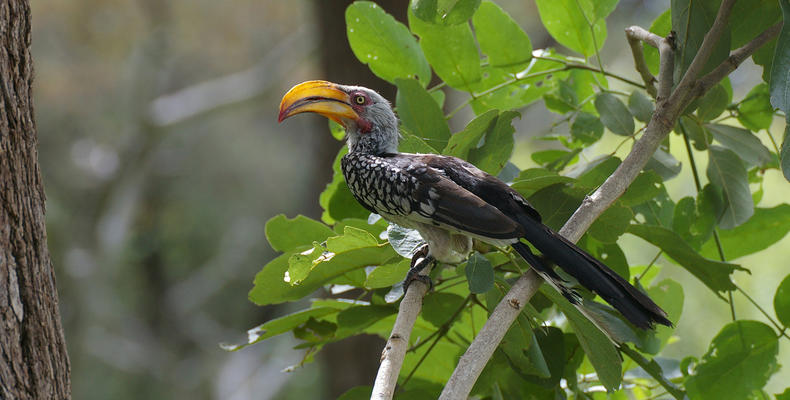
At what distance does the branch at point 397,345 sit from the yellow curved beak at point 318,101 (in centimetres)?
34

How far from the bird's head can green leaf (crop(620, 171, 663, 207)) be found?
0.42m

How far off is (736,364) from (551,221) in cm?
36

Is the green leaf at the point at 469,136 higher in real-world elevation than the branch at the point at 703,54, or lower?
higher

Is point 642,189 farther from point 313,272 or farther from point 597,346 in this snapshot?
point 313,272

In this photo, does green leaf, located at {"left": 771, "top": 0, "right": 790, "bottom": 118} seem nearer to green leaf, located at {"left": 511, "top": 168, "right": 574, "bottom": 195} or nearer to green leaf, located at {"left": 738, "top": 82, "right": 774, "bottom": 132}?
green leaf, located at {"left": 511, "top": 168, "right": 574, "bottom": 195}

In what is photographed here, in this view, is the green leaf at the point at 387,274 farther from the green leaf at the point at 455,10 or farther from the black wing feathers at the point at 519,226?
the green leaf at the point at 455,10

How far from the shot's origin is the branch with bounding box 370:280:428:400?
86cm

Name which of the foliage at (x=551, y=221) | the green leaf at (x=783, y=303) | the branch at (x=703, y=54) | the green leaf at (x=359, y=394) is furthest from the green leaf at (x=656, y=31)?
the green leaf at (x=359, y=394)

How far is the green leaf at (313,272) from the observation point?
1.08 metres

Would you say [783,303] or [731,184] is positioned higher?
[731,184]

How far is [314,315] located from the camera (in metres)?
1.18

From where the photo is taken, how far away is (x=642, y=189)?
1121 mm

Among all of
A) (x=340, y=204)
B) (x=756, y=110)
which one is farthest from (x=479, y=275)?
(x=756, y=110)

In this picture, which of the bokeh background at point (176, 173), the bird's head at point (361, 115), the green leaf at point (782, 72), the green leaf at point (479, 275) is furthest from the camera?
the bokeh background at point (176, 173)
